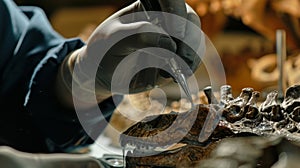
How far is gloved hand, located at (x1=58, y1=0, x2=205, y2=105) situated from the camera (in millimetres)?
480

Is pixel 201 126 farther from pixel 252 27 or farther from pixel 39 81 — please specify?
pixel 252 27

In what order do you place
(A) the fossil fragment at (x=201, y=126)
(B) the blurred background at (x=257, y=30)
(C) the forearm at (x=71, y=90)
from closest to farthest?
(A) the fossil fragment at (x=201, y=126)
(C) the forearm at (x=71, y=90)
(B) the blurred background at (x=257, y=30)

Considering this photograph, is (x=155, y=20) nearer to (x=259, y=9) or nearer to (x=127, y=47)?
(x=127, y=47)

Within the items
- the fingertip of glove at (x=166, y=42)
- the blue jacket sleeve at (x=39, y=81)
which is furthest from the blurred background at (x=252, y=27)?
the fingertip of glove at (x=166, y=42)

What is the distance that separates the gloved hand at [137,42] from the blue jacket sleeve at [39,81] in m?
0.10

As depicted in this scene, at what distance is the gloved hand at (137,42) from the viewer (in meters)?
0.48

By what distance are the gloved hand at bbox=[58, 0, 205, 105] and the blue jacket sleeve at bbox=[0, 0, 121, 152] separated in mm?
95

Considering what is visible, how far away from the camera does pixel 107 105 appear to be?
0.74 metres

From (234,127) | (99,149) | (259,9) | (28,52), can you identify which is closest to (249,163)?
(234,127)

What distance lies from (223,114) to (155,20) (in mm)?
97

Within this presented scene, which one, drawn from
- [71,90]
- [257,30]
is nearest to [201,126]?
[71,90]

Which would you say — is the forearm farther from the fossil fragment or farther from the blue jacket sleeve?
the fossil fragment

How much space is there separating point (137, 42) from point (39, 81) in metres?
0.25

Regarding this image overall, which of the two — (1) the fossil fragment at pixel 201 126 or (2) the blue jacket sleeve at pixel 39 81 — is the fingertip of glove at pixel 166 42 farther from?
(2) the blue jacket sleeve at pixel 39 81
